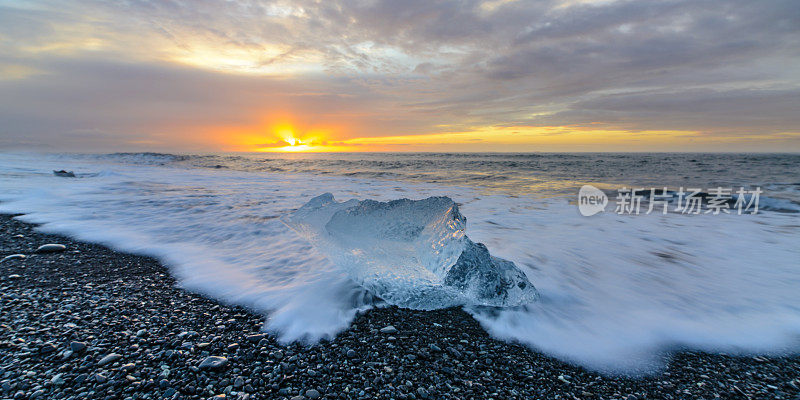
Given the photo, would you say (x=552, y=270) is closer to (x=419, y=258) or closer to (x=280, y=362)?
(x=419, y=258)

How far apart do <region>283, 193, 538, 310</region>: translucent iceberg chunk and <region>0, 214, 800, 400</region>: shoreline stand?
0.76 feet

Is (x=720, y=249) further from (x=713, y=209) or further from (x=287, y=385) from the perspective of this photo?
(x=287, y=385)

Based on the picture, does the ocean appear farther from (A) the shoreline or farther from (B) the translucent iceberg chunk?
(A) the shoreline

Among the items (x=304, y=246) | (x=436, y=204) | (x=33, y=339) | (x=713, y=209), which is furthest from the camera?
(x=713, y=209)

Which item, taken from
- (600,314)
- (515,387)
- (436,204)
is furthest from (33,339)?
(600,314)

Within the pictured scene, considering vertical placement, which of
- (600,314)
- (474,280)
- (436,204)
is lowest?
(600,314)

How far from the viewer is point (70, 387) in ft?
5.27

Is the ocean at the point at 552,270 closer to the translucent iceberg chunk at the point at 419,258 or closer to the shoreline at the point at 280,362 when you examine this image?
the translucent iceberg chunk at the point at 419,258

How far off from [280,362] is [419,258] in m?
1.65

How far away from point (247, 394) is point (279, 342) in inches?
18.5

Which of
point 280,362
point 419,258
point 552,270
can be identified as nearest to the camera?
point 280,362

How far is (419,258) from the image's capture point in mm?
3217

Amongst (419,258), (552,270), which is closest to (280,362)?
(419,258)

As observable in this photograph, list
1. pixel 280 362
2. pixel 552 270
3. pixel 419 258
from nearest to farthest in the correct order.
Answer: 1. pixel 280 362
2. pixel 419 258
3. pixel 552 270
